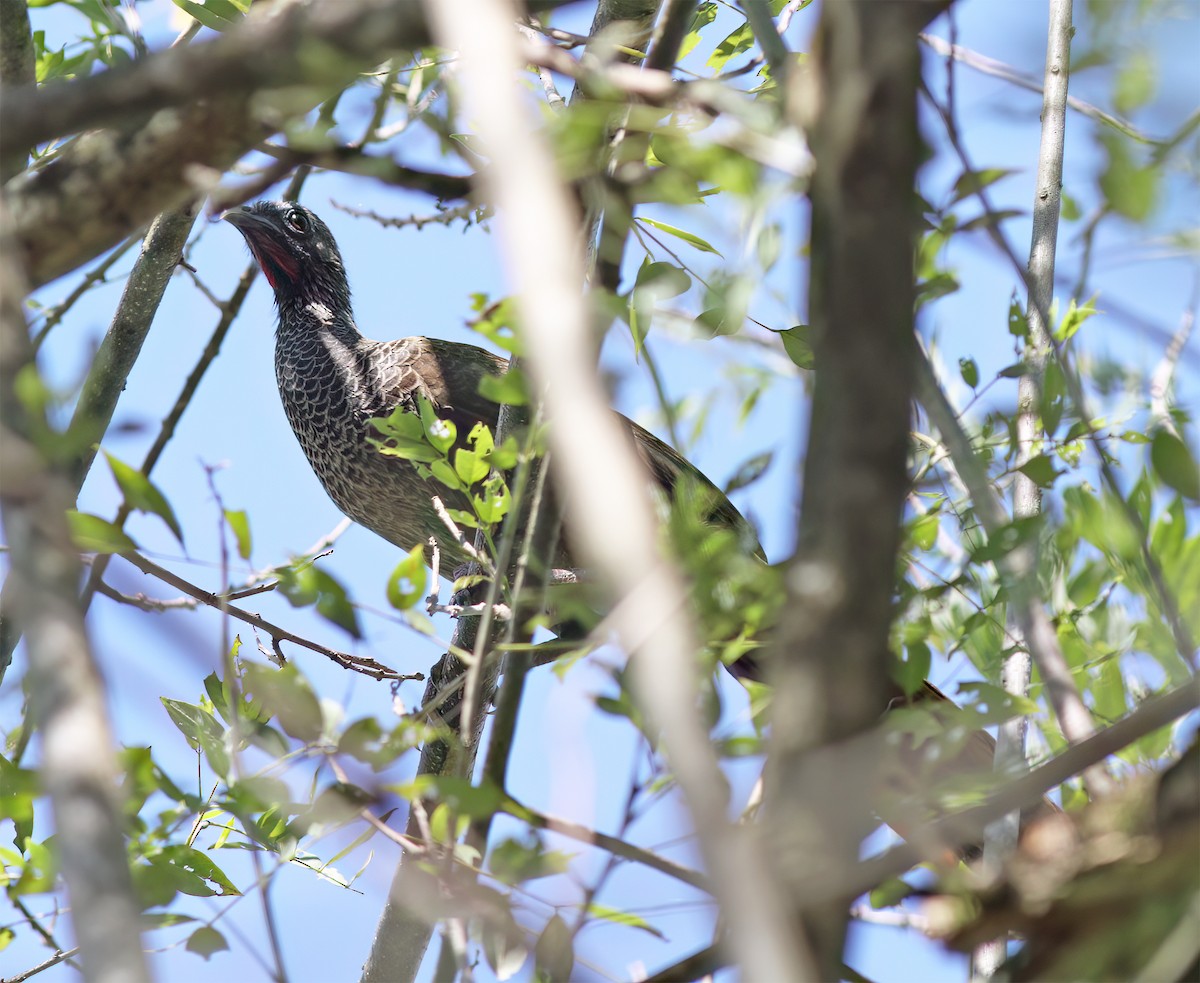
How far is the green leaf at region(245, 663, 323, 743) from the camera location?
4.41 feet

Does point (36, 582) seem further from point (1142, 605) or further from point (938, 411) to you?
point (1142, 605)

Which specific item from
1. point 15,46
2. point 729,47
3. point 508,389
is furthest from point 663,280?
point 15,46

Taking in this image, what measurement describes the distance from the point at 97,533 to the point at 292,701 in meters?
0.28

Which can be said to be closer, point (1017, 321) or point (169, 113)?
point (169, 113)

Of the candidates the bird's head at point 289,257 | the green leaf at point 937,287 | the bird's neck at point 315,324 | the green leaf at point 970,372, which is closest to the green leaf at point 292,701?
the green leaf at point 937,287

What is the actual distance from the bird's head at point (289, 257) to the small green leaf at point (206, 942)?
166 inches

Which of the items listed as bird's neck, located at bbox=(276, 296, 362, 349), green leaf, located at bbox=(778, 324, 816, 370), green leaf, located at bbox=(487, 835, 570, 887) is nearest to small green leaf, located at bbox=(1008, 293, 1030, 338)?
→ green leaf, located at bbox=(778, 324, 816, 370)

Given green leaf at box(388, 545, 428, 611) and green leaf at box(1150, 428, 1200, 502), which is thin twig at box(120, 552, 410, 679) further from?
green leaf at box(1150, 428, 1200, 502)

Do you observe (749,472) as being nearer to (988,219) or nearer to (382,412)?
(988,219)

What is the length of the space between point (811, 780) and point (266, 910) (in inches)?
25.3

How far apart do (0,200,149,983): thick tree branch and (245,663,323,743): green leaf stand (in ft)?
1.15

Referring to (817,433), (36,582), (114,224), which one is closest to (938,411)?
(817,433)

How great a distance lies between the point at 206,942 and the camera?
1.38 metres

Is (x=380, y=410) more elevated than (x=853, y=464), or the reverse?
(x=380, y=410)
